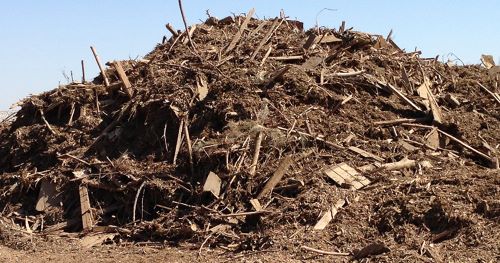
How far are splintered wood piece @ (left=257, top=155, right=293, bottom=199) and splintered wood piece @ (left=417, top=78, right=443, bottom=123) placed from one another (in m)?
2.62

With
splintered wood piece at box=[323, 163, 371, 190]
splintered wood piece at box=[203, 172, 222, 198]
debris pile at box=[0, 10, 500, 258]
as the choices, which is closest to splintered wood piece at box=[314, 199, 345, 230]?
debris pile at box=[0, 10, 500, 258]

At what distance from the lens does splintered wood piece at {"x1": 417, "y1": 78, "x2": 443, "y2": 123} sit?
964cm

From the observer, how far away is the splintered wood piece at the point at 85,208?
8.89 m

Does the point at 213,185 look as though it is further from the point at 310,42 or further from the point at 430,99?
the point at 430,99

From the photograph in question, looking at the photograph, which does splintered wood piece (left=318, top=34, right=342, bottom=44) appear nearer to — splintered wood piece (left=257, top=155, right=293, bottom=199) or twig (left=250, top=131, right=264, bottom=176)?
twig (left=250, top=131, right=264, bottom=176)

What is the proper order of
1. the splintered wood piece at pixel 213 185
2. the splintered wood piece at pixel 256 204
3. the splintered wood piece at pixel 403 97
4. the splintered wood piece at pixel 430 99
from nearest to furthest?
the splintered wood piece at pixel 256 204
the splintered wood piece at pixel 213 185
the splintered wood piece at pixel 430 99
the splintered wood piece at pixel 403 97

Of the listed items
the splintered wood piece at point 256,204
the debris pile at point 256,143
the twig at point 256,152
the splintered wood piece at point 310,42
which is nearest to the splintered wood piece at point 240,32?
the debris pile at point 256,143

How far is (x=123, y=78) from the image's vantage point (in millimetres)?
10594

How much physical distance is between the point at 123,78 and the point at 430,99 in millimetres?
4719

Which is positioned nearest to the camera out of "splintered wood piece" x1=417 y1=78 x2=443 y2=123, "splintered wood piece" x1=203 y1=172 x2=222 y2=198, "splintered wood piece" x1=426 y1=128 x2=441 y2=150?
"splintered wood piece" x1=203 y1=172 x2=222 y2=198

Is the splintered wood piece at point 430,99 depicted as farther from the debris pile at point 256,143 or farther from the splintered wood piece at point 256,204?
the splintered wood piece at point 256,204

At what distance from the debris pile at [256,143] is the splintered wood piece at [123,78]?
28mm

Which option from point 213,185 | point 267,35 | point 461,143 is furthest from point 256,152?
point 267,35

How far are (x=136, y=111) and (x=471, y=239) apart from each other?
A: 17.4ft
